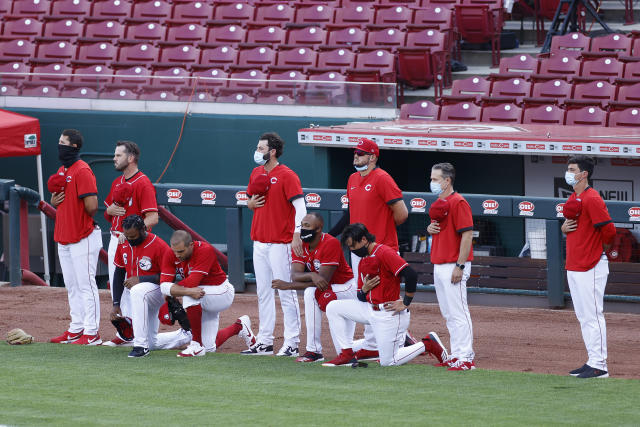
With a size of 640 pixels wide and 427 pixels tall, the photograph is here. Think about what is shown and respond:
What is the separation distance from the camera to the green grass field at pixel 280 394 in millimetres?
6094

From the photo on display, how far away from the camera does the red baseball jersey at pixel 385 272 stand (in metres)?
7.38

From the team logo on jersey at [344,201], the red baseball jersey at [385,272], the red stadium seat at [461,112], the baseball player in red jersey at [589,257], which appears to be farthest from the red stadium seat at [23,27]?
the baseball player in red jersey at [589,257]

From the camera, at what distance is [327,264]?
25.4 ft

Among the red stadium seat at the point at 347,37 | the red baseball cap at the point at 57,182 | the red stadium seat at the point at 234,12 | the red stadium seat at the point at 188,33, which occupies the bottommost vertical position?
the red baseball cap at the point at 57,182

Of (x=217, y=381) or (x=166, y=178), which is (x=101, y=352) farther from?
(x=166, y=178)

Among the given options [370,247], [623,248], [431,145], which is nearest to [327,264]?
[370,247]

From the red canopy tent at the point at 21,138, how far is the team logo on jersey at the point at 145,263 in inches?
193

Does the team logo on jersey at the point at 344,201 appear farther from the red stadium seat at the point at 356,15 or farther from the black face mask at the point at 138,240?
the red stadium seat at the point at 356,15

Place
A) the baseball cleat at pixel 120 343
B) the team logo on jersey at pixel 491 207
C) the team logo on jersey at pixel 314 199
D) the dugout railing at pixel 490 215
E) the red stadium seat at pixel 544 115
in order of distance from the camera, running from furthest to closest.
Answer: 1. the red stadium seat at pixel 544 115
2. the team logo on jersey at pixel 314 199
3. the team logo on jersey at pixel 491 207
4. the dugout railing at pixel 490 215
5. the baseball cleat at pixel 120 343

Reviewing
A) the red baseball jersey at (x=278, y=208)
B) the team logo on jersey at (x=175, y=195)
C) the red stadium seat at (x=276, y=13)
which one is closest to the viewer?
the red baseball jersey at (x=278, y=208)

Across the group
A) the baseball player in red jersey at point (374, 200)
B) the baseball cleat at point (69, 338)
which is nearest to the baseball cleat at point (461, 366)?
the baseball player in red jersey at point (374, 200)

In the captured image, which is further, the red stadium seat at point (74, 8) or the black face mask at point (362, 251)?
the red stadium seat at point (74, 8)

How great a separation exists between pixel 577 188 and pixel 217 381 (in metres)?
2.68

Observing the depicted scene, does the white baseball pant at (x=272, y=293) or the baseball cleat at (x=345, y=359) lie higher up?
the white baseball pant at (x=272, y=293)
